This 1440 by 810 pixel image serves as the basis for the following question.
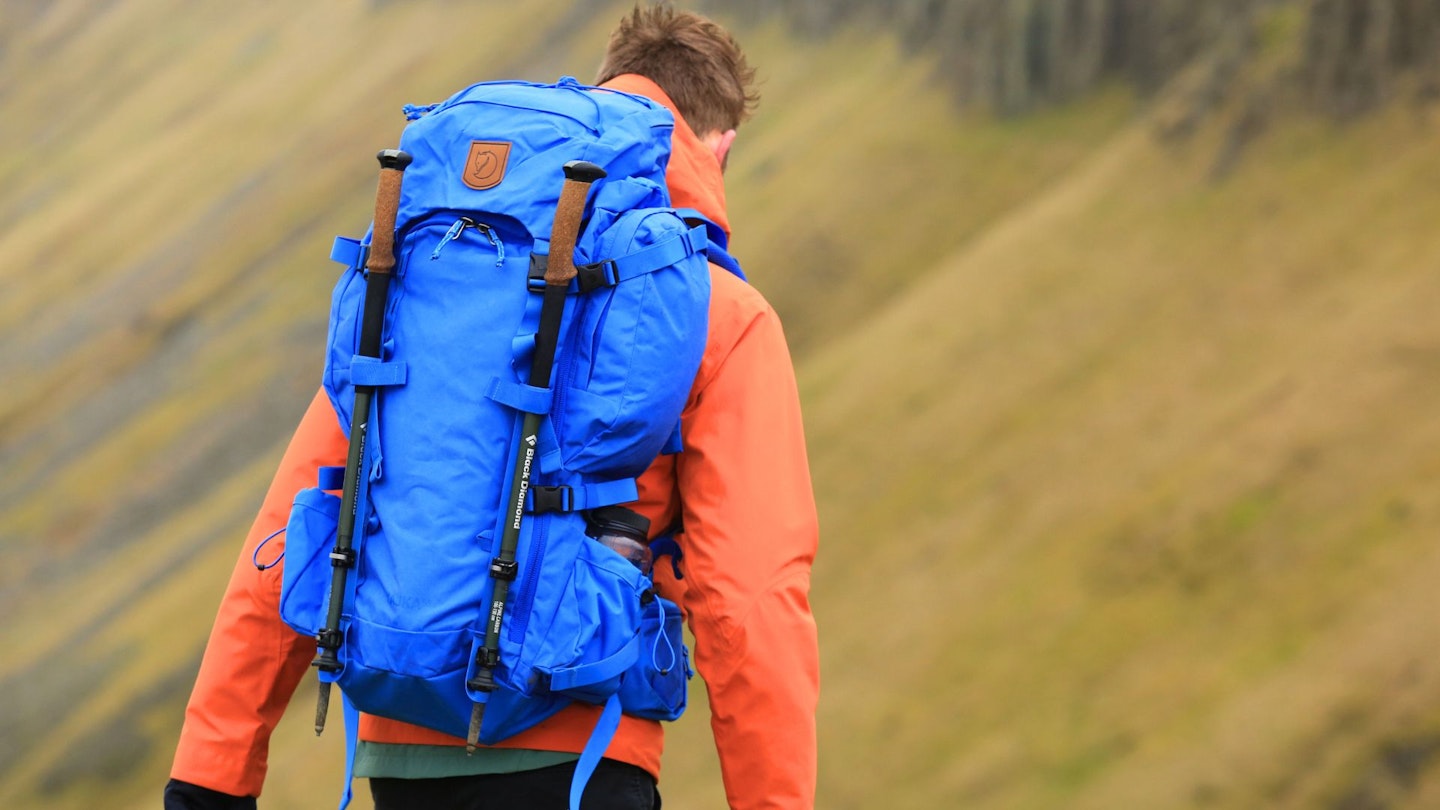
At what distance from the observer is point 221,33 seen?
2908 cm

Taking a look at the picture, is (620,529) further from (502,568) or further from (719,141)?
(719,141)

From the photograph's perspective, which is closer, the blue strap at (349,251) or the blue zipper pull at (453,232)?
the blue zipper pull at (453,232)

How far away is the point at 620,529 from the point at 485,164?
57 centimetres

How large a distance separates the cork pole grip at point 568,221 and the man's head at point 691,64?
50 centimetres

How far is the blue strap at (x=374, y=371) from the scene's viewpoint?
7.48ft

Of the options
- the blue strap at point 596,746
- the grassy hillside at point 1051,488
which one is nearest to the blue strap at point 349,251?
the blue strap at point 596,746

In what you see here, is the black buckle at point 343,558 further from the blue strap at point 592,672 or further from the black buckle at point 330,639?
the blue strap at point 592,672

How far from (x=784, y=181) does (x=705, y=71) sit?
35.8 ft

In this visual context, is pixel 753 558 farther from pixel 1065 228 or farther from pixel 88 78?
pixel 88 78

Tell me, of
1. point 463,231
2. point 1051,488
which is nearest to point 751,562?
point 463,231

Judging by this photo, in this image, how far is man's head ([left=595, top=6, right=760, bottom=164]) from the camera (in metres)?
2.70

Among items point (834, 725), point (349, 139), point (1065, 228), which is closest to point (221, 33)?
point (349, 139)

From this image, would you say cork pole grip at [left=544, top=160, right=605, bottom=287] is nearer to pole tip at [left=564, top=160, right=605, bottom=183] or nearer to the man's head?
pole tip at [left=564, top=160, right=605, bottom=183]

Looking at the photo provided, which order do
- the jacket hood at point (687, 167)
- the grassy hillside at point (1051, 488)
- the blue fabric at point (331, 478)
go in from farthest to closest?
the grassy hillside at point (1051, 488)
the jacket hood at point (687, 167)
the blue fabric at point (331, 478)
